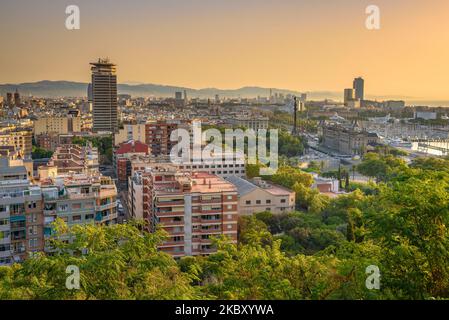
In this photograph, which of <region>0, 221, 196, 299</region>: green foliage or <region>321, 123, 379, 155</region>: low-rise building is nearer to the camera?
<region>0, 221, 196, 299</region>: green foliage

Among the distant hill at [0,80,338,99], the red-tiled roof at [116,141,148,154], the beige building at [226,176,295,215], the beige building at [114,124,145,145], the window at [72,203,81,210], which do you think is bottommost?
the beige building at [226,176,295,215]

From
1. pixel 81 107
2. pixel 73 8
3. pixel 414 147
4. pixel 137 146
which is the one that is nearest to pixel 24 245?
pixel 73 8

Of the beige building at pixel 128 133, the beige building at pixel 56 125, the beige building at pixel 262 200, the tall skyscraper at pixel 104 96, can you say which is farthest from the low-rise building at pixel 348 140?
the beige building at pixel 56 125

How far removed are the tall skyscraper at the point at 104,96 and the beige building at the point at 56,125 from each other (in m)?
1.26

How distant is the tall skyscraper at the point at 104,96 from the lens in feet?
72.2

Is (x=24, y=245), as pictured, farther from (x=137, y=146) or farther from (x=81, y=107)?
(x=81, y=107)

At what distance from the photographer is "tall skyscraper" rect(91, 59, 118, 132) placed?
22000mm

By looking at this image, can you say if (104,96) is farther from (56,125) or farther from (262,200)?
(262,200)

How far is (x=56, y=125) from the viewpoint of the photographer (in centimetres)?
2170

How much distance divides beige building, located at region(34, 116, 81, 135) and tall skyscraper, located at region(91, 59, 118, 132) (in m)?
1.26

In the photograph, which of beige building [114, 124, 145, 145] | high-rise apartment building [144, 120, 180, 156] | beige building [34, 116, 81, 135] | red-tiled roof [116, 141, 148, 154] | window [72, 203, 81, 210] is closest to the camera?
window [72, 203, 81, 210]

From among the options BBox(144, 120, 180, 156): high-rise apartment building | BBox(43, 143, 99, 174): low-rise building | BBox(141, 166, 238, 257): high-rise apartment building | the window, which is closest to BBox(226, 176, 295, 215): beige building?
BBox(141, 166, 238, 257): high-rise apartment building

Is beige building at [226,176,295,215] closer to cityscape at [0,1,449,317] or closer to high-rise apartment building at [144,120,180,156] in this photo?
cityscape at [0,1,449,317]

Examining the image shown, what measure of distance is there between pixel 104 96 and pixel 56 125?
2597 mm
